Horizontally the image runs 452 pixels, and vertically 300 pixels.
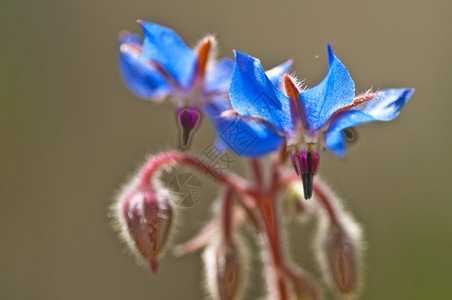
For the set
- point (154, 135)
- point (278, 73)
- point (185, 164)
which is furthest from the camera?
point (154, 135)

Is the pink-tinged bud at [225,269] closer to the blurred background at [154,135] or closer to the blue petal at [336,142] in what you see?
the blue petal at [336,142]

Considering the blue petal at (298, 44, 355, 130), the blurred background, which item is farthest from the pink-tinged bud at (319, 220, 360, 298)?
the blurred background

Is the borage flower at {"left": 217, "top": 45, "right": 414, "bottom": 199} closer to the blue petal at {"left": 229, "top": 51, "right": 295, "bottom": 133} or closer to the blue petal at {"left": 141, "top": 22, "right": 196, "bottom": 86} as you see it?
the blue petal at {"left": 229, "top": 51, "right": 295, "bottom": 133}

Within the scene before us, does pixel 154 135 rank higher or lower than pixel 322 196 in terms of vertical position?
higher

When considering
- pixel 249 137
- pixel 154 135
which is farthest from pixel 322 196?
pixel 154 135

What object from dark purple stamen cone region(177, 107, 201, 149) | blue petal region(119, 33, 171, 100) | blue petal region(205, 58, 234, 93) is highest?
blue petal region(119, 33, 171, 100)

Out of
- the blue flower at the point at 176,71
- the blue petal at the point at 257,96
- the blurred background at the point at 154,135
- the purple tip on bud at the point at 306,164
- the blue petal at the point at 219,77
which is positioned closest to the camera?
the blue petal at the point at 257,96

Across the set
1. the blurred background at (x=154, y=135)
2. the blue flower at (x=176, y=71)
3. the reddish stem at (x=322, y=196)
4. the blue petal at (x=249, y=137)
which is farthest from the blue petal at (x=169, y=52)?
the blurred background at (x=154, y=135)

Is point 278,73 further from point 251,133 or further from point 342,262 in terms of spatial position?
point 342,262
